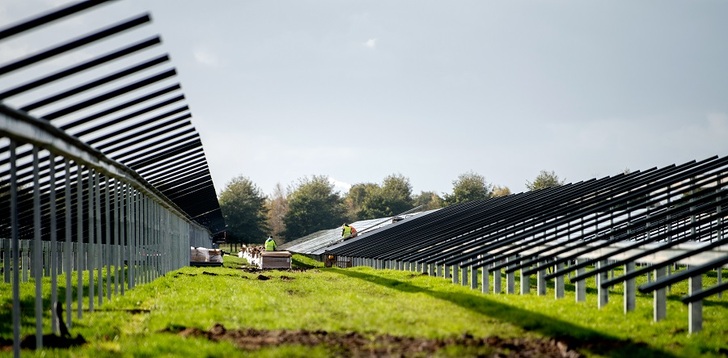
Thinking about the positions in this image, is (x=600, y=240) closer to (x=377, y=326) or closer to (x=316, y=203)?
(x=377, y=326)

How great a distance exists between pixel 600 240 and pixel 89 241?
22.8 ft

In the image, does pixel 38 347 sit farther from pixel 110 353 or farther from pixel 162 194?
pixel 162 194

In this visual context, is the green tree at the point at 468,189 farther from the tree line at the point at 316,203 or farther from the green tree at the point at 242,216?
the green tree at the point at 242,216

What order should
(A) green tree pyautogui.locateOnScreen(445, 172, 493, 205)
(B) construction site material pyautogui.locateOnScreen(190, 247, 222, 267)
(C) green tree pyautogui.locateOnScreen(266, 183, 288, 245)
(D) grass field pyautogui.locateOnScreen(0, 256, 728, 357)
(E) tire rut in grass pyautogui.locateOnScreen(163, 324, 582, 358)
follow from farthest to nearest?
(C) green tree pyautogui.locateOnScreen(266, 183, 288, 245) < (A) green tree pyautogui.locateOnScreen(445, 172, 493, 205) < (B) construction site material pyautogui.locateOnScreen(190, 247, 222, 267) < (D) grass field pyautogui.locateOnScreen(0, 256, 728, 357) < (E) tire rut in grass pyautogui.locateOnScreen(163, 324, 582, 358)

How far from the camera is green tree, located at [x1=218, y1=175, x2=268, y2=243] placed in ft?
261

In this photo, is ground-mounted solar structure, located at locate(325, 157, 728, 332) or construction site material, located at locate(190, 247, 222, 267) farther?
construction site material, located at locate(190, 247, 222, 267)

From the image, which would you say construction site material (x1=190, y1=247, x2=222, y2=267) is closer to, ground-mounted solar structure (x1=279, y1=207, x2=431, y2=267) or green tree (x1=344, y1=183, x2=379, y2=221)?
ground-mounted solar structure (x1=279, y1=207, x2=431, y2=267)

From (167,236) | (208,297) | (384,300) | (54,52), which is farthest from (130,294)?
(167,236)

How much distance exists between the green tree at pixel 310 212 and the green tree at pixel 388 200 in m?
3.28

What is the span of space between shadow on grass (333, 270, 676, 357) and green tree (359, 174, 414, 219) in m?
77.8

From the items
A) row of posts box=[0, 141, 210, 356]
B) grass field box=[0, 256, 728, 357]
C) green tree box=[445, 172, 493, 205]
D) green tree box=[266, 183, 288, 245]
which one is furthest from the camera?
green tree box=[266, 183, 288, 245]

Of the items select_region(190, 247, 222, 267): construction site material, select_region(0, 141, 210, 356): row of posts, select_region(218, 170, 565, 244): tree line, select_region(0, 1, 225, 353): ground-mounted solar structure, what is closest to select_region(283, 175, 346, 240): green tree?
select_region(218, 170, 565, 244): tree line

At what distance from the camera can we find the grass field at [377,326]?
21.8ft

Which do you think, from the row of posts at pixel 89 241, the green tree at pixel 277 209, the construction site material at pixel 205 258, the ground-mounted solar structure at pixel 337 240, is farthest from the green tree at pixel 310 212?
the row of posts at pixel 89 241
